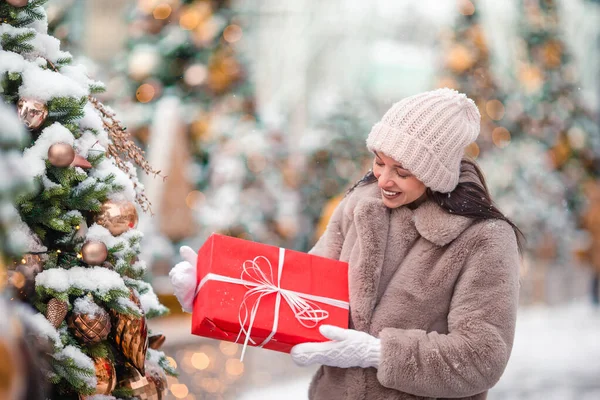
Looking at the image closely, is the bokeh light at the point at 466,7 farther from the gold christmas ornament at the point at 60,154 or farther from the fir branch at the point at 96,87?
the gold christmas ornament at the point at 60,154

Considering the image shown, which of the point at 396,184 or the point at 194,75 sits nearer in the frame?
the point at 396,184

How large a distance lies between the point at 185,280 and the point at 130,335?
267 mm

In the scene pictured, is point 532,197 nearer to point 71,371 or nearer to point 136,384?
point 136,384

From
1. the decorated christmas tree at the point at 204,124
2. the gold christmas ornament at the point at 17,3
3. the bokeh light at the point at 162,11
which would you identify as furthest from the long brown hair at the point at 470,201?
the bokeh light at the point at 162,11

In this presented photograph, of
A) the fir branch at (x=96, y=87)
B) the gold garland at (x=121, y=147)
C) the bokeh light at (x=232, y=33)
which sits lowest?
the gold garland at (x=121, y=147)

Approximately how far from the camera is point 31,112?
2078 mm

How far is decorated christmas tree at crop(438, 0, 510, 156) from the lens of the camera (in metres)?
13.2

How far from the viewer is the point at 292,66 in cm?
1302

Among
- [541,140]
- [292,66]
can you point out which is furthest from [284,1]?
[541,140]

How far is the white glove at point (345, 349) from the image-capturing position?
7.51 ft

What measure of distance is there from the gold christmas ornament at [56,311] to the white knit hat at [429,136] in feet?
3.60

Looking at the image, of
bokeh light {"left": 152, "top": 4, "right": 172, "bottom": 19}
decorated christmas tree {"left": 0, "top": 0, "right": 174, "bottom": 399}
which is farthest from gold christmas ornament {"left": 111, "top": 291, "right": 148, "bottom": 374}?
bokeh light {"left": 152, "top": 4, "right": 172, "bottom": 19}

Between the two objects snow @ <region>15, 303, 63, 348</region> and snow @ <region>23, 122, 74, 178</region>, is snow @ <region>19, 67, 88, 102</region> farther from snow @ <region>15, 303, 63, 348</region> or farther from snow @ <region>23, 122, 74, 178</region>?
snow @ <region>15, 303, 63, 348</region>

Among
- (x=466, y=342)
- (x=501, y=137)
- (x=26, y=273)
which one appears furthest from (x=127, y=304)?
(x=501, y=137)
